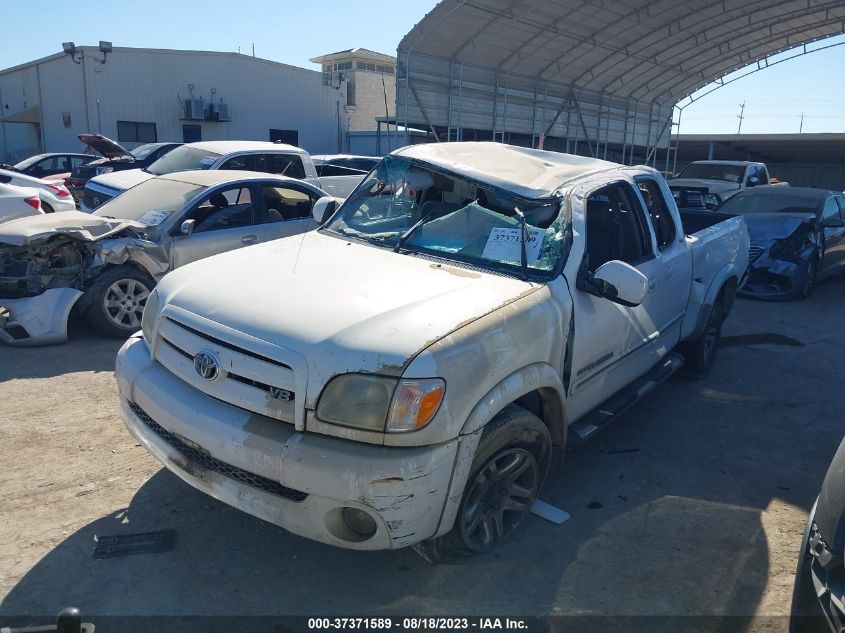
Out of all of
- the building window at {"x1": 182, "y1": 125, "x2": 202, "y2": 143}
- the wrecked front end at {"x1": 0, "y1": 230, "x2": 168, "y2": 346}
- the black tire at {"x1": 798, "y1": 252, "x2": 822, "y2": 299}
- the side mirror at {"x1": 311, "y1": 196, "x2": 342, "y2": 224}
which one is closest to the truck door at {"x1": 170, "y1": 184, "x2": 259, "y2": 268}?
the wrecked front end at {"x1": 0, "y1": 230, "x2": 168, "y2": 346}

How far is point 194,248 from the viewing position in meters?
6.84

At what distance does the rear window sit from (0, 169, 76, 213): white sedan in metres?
1.67

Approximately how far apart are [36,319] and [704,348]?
6009 mm

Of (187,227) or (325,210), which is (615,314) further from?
(187,227)

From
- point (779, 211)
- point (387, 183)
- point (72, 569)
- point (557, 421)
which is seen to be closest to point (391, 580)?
point (557, 421)

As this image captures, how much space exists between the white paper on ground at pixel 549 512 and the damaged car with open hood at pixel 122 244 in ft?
14.9

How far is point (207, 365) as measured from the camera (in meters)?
2.91

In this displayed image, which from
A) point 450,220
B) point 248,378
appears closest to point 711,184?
point 450,220

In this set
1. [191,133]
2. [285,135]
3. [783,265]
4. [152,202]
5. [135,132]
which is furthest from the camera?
[285,135]

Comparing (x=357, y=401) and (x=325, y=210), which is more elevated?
(x=325, y=210)

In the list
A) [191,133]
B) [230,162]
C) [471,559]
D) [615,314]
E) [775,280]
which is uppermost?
[191,133]

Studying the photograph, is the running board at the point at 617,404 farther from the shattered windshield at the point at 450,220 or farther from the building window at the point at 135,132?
the building window at the point at 135,132

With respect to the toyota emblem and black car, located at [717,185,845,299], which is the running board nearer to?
the toyota emblem

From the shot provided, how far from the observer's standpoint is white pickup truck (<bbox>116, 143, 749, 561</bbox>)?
266 cm
